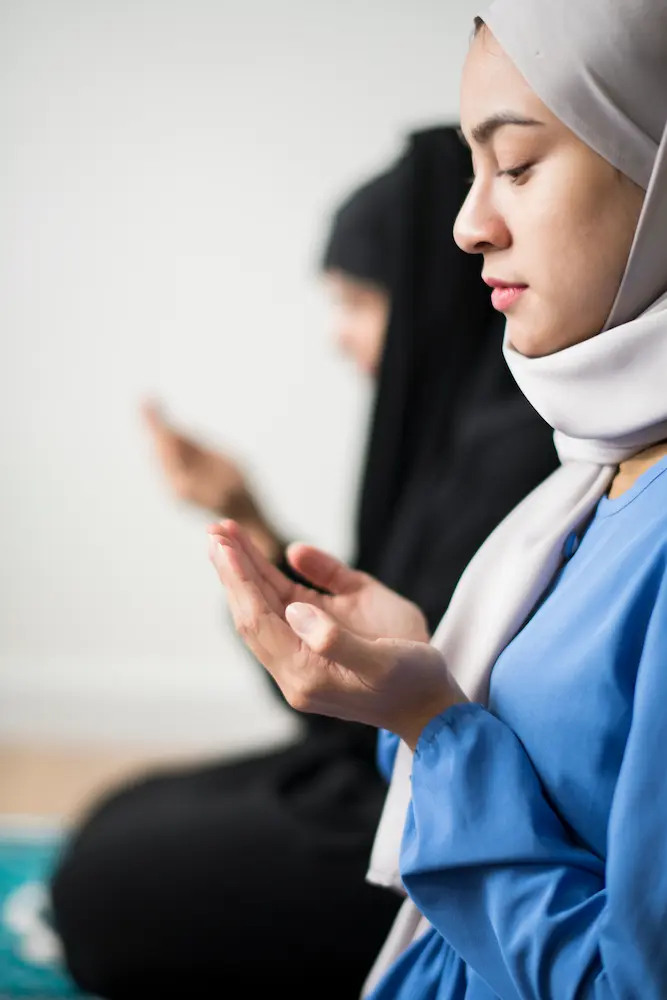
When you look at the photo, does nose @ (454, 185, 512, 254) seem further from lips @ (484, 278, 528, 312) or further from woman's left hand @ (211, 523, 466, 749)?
woman's left hand @ (211, 523, 466, 749)

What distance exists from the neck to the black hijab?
260 millimetres

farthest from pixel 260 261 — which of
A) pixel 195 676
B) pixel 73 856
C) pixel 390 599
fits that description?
pixel 390 599

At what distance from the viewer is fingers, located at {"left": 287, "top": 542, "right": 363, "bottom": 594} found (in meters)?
0.67

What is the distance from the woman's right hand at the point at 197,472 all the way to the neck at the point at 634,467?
621mm

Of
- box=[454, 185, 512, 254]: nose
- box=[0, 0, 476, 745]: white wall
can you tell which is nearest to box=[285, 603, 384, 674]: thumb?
box=[454, 185, 512, 254]: nose

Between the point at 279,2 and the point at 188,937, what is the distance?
6.50ft

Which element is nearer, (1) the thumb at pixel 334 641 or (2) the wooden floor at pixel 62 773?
(1) the thumb at pixel 334 641

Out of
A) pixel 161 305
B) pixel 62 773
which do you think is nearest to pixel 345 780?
pixel 62 773

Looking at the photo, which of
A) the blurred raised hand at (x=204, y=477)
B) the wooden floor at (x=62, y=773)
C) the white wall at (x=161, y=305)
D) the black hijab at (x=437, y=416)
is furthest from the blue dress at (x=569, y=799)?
the white wall at (x=161, y=305)

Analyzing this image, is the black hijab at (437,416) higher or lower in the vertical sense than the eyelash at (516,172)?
lower

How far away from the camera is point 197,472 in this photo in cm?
116

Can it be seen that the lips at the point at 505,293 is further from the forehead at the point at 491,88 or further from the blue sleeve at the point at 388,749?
the blue sleeve at the point at 388,749

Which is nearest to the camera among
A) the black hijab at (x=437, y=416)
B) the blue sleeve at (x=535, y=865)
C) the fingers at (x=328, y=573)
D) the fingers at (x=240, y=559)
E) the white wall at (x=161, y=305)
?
the blue sleeve at (x=535, y=865)

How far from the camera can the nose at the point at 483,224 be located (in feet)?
1.71
